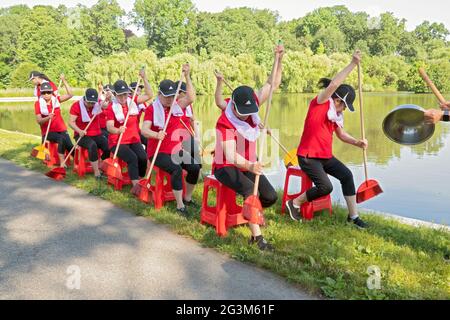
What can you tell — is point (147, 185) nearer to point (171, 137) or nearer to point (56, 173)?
point (171, 137)

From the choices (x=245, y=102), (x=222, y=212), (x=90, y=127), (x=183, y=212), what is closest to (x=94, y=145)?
(x=90, y=127)

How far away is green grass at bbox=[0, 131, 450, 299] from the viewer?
3.90 m

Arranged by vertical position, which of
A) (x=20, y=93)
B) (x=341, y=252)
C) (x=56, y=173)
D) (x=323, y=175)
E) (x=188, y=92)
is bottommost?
(x=341, y=252)

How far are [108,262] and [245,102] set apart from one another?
85.2 inches

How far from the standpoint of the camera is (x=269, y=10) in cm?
9200

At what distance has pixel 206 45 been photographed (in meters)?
64.5

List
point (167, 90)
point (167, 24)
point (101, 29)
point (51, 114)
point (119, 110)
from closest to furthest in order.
Answer: point (167, 90) < point (119, 110) < point (51, 114) < point (101, 29) < point (167, 24)

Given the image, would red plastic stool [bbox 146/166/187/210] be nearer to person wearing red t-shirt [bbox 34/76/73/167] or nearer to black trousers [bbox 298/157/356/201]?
black trousers [bbox 298/157/356/201]

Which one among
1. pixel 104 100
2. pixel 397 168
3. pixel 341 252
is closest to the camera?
pixel 341 252

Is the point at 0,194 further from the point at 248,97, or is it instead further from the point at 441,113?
the point at 441,113

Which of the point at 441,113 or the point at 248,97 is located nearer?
the point at 441,113

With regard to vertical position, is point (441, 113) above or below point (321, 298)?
above
